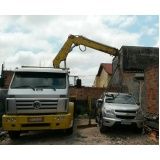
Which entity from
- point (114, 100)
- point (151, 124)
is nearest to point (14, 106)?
point (114, 100)

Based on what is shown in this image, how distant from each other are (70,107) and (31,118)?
1.73 meters

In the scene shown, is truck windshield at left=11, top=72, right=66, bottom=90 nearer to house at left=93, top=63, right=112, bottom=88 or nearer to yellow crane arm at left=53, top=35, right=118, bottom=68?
yellow crane arm at left=53, top=35, right=118, bottom=68

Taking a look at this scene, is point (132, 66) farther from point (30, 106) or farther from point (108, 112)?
point (30, 106)

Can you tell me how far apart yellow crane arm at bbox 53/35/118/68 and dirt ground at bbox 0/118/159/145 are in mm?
6119

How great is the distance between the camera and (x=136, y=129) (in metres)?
12.9

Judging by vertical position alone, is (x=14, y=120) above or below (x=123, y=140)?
above

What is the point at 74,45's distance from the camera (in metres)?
18.8

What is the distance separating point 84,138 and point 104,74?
104ft

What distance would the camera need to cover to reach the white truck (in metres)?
10.2

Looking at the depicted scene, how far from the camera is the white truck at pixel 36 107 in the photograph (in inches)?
402

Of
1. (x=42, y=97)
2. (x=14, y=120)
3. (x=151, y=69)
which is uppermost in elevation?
(x=151, y=69)

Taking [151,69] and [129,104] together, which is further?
[151,69]

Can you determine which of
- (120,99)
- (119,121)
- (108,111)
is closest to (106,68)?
(120,99)

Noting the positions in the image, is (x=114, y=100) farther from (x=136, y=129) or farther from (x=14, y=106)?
(x=14, y=106)
